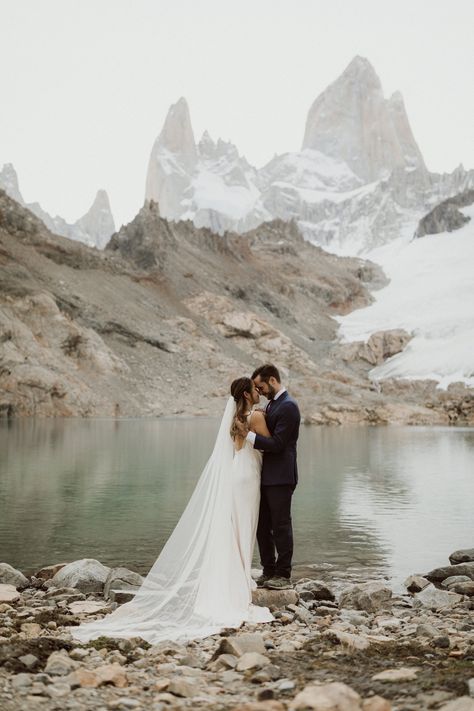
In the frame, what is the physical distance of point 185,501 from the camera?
19.1 m

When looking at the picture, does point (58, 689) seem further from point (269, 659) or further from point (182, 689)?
point (269, 659)

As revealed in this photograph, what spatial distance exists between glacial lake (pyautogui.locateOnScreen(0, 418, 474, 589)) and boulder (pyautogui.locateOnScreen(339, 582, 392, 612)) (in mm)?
2316

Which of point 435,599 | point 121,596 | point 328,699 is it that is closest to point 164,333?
point 121,596

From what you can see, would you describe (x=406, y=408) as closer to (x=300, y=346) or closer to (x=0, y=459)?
(x=300, y=346)

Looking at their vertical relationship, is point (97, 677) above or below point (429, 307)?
below

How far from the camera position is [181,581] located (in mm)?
7719

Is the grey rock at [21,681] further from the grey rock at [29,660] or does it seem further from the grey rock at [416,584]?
the grey rock at [416,584]

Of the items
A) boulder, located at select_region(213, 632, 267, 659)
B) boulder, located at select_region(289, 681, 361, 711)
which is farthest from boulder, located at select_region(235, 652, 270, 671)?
boulder, located at select_region(289, 681, 361, 711)

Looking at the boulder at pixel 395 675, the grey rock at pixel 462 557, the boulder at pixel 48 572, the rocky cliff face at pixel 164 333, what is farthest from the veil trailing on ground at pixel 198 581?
the rocky cliff face at pixel 164 333

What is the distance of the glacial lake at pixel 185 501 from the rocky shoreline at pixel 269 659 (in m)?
3.07

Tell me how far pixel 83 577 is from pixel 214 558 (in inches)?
94.5

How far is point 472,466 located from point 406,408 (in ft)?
A: 141

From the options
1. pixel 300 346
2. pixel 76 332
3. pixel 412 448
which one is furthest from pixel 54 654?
pixel 300 346

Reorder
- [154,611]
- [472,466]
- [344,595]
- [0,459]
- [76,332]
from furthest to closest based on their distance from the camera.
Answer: [76,332] < [472,466] < [0,459] < [344,595] < [154,611]
